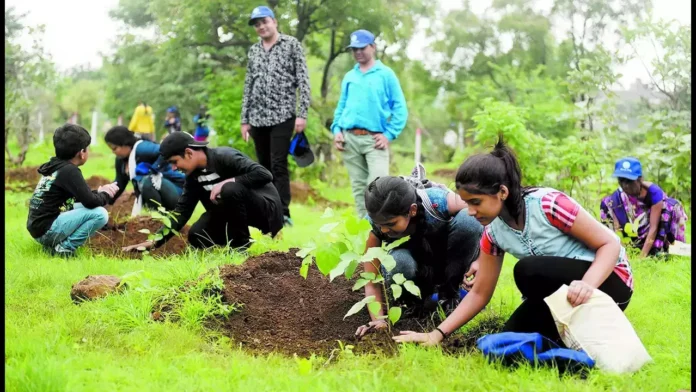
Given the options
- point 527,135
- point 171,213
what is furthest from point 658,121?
point 171,213

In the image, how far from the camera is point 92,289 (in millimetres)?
3883

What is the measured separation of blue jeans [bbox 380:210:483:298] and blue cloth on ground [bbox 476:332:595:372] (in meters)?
0.80

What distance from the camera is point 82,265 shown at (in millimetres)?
Answer: 4816

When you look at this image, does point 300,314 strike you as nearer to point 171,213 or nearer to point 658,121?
point 171,213

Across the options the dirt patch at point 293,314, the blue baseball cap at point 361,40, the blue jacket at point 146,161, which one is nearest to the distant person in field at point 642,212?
the blue baseball cap at point 361,40

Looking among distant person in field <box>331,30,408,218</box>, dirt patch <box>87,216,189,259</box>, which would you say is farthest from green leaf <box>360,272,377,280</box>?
distant person in field <box>331,30,408,218</box>

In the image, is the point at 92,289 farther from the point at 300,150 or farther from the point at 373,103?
the point at 373,103

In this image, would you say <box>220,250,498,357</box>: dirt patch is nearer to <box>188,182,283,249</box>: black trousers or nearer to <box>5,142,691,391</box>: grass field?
<box>5,142,691,391</box>: grass field

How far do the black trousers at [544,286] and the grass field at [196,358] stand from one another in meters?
0.30

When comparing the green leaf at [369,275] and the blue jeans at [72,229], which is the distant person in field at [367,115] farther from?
the green leaf at [369,275]

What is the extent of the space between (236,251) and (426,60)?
53.4 ft

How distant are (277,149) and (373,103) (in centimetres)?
93

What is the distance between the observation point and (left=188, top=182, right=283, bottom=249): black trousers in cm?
510

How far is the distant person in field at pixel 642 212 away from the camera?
574cm
